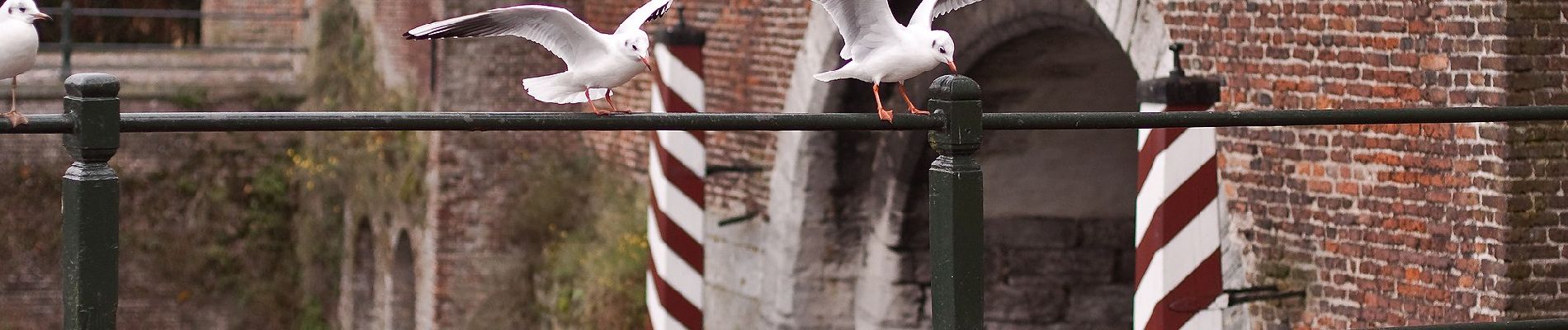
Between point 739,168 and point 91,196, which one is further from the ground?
point 91,196

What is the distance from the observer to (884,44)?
3830 millimetres

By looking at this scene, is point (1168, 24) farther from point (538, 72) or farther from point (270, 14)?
point (270, 14)

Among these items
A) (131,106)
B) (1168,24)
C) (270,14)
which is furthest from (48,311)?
(1168,24)

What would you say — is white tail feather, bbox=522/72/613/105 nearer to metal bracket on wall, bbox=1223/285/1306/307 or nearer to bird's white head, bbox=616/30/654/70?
bird's white head, bbox=616/30/654/70

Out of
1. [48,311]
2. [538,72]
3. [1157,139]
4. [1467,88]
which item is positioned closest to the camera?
[1157,139]

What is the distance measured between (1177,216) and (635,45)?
2.10m

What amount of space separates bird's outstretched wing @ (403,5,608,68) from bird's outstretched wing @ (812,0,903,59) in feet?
1.51

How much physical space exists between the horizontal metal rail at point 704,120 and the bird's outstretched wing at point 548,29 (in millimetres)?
479

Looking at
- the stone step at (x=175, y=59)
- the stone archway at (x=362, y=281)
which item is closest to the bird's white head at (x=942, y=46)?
the stone archway at (x=362, y=281)

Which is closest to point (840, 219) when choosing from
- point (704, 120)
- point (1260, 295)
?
point (1260, 295)

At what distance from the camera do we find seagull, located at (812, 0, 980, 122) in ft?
12.2

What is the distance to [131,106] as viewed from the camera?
619 inches

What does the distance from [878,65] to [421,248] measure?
34.6 ft

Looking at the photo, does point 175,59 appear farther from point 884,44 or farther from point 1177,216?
point 884,44
